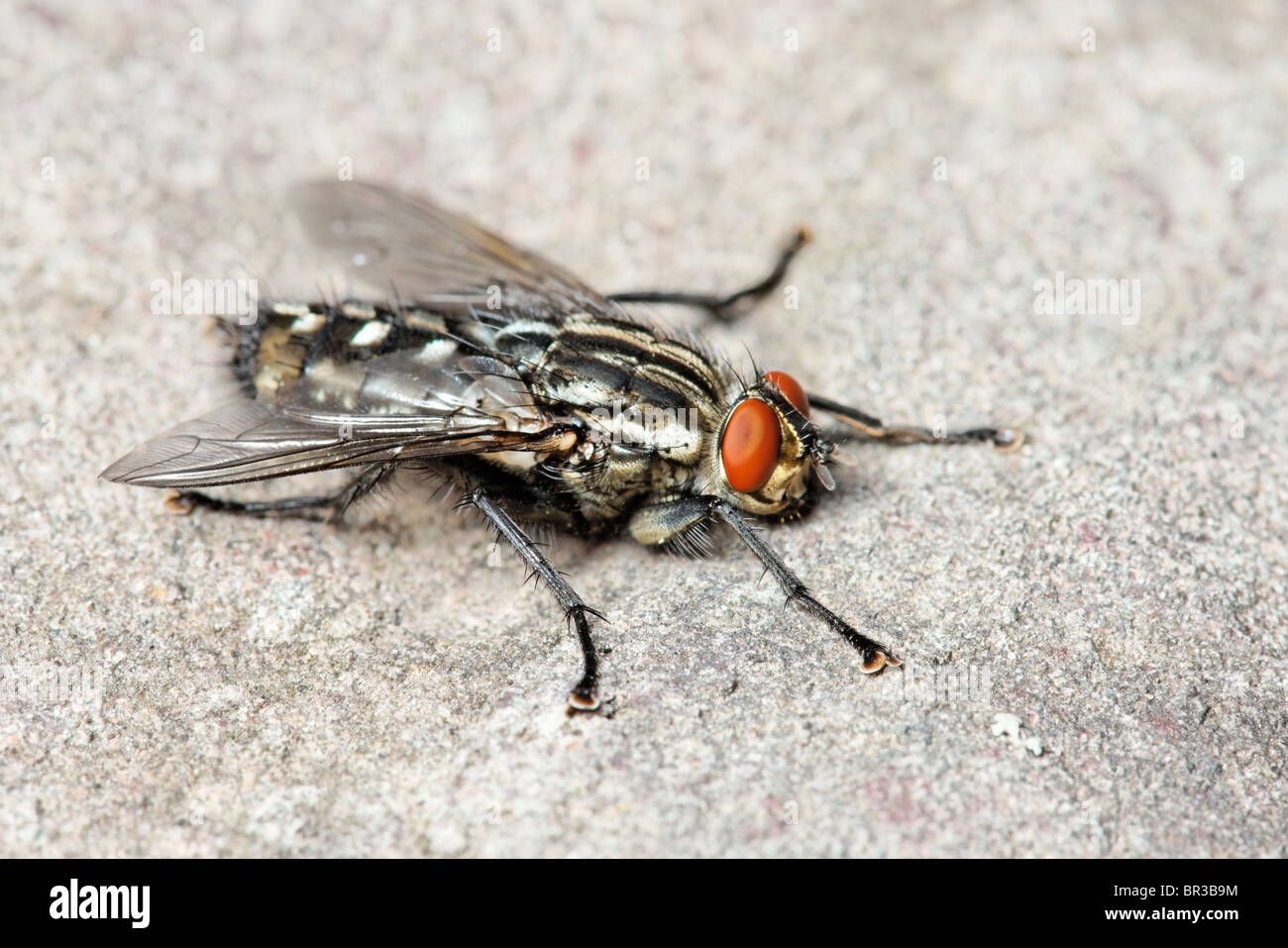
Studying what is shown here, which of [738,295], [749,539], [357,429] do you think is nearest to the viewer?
[357,429]

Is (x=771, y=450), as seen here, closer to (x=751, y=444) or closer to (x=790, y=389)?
(x=751, y=444)

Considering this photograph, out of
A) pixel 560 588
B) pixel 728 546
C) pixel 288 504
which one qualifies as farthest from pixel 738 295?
pixel 288 504

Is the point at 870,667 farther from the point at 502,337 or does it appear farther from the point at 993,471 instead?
the point at 502,337

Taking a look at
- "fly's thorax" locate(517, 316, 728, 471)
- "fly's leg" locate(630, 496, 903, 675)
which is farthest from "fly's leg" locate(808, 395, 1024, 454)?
"fly's leg" locate(630, 496, 903, 675)

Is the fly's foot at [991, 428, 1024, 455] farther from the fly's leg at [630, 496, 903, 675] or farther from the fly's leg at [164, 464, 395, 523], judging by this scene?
the fly's leg at [164, 464, 395, 523]

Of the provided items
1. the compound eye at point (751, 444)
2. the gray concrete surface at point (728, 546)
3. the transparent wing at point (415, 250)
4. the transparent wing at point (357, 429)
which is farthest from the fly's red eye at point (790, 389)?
the transparent wing at point (415, 250)
